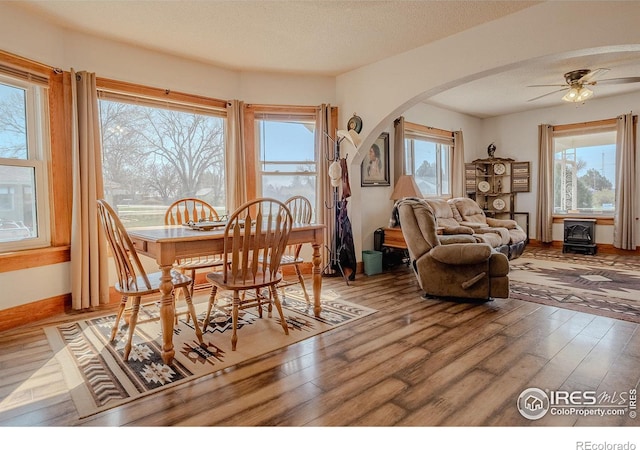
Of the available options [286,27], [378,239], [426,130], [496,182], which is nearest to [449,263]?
[378,239]

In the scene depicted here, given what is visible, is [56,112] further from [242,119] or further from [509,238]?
[509,238]

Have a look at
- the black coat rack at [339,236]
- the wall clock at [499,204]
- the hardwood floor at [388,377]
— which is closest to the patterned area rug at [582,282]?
the hardwood floor at [388,377]

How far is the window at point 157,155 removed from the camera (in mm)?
3648

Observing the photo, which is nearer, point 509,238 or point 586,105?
point 509,238

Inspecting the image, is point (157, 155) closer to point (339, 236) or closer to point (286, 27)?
point (286, 27)

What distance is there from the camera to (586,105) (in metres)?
6.38

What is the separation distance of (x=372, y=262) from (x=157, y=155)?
2.82 meters

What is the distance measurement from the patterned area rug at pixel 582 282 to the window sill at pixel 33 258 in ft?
13.8

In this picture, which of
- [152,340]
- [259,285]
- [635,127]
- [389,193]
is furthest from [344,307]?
[635,127]

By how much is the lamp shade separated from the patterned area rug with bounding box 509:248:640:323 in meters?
1.58

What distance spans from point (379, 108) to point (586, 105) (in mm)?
4530

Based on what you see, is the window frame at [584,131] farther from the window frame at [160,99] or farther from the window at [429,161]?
the window frame at [160,99]

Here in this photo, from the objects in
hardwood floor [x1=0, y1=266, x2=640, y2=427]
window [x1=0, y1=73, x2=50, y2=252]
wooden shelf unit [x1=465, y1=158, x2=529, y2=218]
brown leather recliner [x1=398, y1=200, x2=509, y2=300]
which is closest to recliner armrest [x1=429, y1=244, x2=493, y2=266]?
brown leather recliner [x1=398, y1=200, x2=509, y2=300]

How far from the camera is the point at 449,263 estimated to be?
3367 mm
